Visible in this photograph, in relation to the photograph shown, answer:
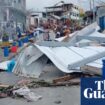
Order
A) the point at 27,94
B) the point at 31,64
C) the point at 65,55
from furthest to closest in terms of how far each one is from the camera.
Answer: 1. the point at 65,55
2. the point at 31,64
3. the point at 27,94

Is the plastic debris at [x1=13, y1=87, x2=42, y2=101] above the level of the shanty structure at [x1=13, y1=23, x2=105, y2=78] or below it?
below

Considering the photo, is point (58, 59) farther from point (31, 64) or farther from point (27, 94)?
point (27, 94)

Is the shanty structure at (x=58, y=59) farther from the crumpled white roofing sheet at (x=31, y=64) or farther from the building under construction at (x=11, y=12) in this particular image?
the building under construction at (x=11, y=12)

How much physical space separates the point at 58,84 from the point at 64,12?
70.0 metres

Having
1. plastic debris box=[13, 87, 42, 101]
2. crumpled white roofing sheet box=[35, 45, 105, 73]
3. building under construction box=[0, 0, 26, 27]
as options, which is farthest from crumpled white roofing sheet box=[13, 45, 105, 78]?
building under construction box=[0, 0, 26, 27]

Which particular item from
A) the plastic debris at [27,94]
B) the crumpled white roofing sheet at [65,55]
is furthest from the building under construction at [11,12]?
the plastic debris at [27,94]

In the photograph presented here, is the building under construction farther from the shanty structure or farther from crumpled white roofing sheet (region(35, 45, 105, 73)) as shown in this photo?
the shanty structure

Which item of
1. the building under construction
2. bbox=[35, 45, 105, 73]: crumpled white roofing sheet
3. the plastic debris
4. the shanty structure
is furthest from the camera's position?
the building under construction

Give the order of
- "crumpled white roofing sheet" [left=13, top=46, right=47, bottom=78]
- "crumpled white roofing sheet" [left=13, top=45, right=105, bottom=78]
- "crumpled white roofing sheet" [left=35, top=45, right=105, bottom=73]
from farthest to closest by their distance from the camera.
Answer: "crumpled white roofing sheet" [left=13, top=46, right=47, bottom=78] < "crumpled white roofing sheet" [left=13, top=45, right=105, bottom=78] < "crumpled white roofing sheet" [left=35, top=45, right=105, bottom=73]

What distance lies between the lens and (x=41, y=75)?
1299 centimetres

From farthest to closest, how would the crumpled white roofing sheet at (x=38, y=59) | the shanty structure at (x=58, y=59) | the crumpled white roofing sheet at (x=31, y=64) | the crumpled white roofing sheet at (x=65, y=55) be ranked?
the crumpled white roofing sheet at (x=31, y=64), the crumpled white roofing sheet at (x=38, y=59), the crumpled white roofing sheet at (x=65, y=55), the shanty structure at (x=58, y=59)

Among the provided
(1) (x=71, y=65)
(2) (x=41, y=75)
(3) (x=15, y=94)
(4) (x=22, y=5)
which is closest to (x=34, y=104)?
(3) (x=15, y=94)

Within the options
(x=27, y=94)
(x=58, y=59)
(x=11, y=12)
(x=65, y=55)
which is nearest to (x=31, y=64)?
(x=58, y=59)

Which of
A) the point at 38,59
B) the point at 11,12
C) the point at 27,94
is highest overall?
the point at 11,12
